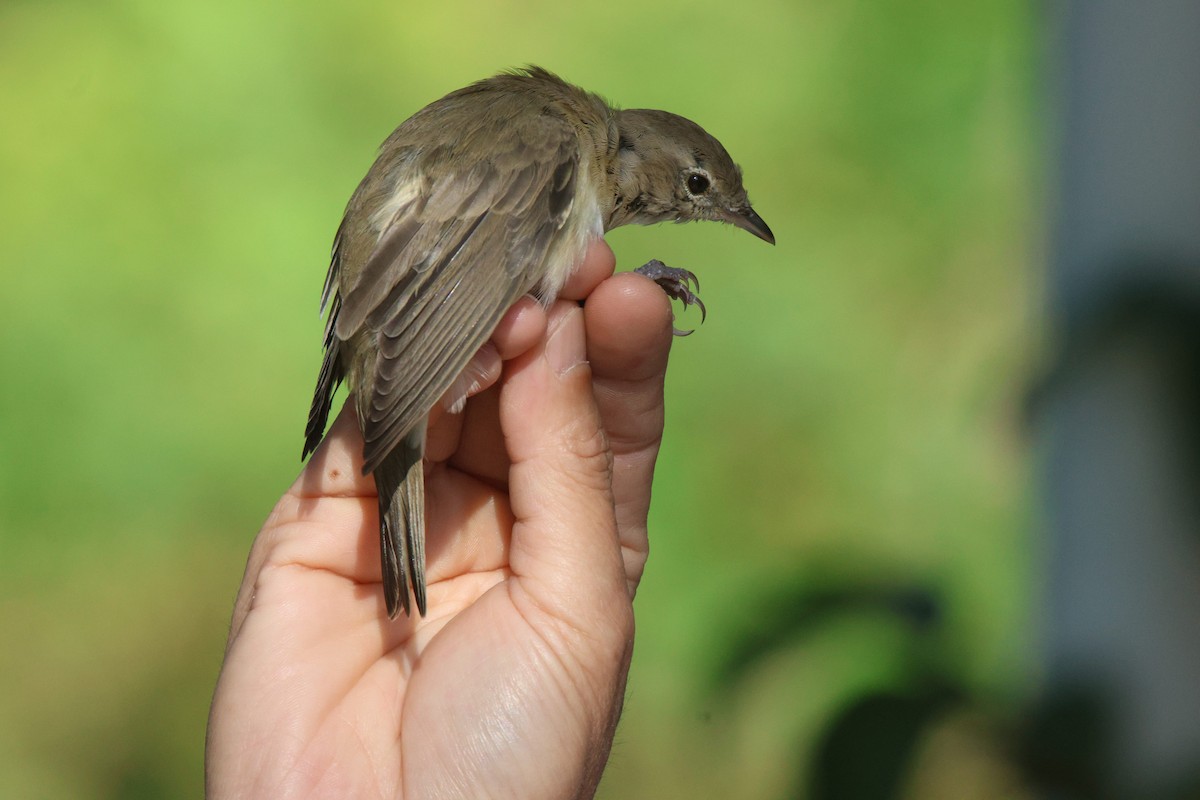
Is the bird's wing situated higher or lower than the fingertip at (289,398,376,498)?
higher

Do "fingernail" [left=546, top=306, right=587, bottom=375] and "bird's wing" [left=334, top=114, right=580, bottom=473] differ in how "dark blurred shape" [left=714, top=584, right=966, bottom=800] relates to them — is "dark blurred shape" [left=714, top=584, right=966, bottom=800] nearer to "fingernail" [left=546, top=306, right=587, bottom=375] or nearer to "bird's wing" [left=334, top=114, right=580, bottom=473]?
"fingernail" [left=546, top=306, right=587, bottom=375]

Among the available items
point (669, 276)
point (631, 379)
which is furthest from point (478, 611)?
point (669, 276)

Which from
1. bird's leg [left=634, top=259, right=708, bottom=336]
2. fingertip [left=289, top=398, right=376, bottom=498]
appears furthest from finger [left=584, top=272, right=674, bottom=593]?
fingertip [left=289, top=398, right=376, bottom=498]

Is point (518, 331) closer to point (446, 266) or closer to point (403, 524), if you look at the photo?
point (446, 266)

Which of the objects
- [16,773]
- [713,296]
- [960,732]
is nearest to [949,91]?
[713,296]

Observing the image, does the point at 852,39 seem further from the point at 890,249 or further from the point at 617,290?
the point at 617,290

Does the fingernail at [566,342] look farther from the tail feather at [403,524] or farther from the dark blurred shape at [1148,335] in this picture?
the dark blurred shape at [1148,335]
